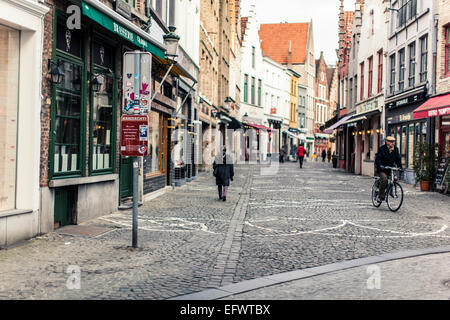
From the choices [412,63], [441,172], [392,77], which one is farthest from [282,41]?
[441,172]

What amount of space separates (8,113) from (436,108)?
1409 cm

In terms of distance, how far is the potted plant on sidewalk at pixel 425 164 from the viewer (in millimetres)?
19219

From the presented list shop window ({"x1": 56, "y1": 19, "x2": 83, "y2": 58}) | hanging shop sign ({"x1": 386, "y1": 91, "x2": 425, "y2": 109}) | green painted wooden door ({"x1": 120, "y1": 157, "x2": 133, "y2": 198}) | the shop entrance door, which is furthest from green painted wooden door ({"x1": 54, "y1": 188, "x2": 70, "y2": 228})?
hanging shop sign ({"x1": 386, "y1": 91, "x2": 425, "y2": 109})

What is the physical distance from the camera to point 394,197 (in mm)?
13094

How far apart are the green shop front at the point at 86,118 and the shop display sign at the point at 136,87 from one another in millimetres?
1552

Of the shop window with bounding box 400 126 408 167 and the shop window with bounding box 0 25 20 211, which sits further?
the shop window with bounding box 400 126 408 167

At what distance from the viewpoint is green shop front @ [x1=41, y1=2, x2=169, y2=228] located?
9.02m

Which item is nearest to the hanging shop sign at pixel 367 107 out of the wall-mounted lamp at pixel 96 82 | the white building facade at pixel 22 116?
the wall-mounted lamp at pixel 96 82

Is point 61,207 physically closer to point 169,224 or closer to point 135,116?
point 169,224

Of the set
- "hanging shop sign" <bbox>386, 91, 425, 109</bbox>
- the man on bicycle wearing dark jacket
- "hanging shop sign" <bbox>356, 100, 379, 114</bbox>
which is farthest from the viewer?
"hanging shop sign" <bbox>356, 100, 379, 114</bbox>

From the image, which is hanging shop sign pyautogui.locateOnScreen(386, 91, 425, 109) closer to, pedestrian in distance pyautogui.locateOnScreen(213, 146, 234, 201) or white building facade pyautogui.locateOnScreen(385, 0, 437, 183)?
white building facade pyautogui.locateOnScreen(385, 0, 437, 183)

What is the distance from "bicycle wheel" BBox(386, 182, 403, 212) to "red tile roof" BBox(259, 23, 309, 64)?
62773 mm

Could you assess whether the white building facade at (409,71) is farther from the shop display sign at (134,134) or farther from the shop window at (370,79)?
the shop display sign at (134,134)
